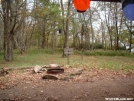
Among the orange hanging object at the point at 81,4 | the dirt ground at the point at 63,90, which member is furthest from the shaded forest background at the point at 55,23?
the orange hanging object at the point at 81,4

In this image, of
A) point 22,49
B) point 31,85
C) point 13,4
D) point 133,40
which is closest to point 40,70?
point 31,85

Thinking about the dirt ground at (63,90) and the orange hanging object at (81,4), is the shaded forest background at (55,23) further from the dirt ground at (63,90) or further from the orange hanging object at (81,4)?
the orange hanging object at (81,4)

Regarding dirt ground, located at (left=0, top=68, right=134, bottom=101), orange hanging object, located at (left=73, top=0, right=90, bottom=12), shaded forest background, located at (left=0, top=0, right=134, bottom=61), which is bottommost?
dirt ground, located at (left=0, top=68, right=134, bottom=101)

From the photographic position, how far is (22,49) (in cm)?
2884

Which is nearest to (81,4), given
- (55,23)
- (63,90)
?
(63,90)

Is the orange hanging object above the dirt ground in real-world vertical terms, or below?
above

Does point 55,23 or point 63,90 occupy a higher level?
point 55,23

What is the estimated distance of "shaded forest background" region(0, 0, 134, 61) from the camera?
18031 mm

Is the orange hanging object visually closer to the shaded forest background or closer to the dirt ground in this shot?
the dirt ground

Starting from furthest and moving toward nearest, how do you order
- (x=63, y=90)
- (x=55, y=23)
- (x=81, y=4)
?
(x=55, y=23)
(x=63, y=90)
(x=81, y=4)

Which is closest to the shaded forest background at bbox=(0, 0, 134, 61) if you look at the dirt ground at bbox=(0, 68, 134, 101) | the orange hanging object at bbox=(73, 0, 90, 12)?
the dirt ground at bbox=(0, 68, 134, 101)

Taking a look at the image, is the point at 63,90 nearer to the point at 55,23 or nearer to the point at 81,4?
the point at 81,4

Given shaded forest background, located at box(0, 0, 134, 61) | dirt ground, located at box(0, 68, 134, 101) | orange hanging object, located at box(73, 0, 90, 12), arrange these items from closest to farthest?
orange hanging object, located at box(73, 0, 90, 12) < dirt ground, located at box(0, 68, 134, 101) < shaded forest background, located at box(0, 0, 134, 61)

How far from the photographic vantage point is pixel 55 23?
29766 mm
